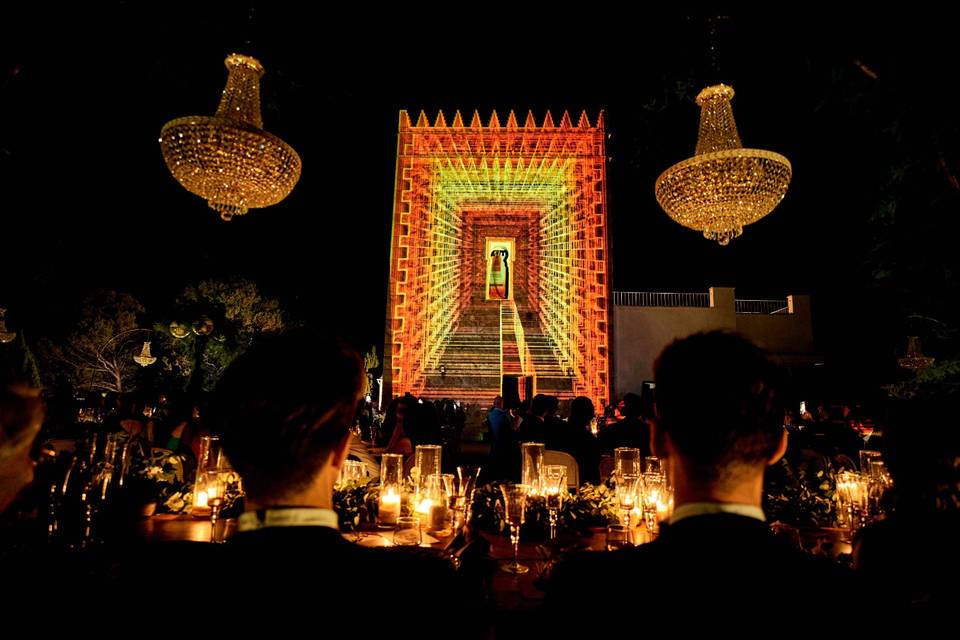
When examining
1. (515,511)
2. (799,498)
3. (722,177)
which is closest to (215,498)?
(515,511)

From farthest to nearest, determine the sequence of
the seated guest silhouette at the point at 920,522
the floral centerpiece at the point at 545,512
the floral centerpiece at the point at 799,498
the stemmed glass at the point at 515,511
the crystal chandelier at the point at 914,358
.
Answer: the crystal chandelier at the point at 914,358 → the floral centerpiece at the point at 799,498 → the floral centerpiece at the point at 545,512 → the stemmed glass at the point at 515,511 → the seated guest silhouette at the point at 920,522

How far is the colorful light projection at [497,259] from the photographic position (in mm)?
12047

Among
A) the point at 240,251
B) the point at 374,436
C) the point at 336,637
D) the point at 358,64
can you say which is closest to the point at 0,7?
the point at 358,64

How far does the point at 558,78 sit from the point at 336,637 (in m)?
5.23

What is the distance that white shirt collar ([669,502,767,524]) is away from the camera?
35.4 inches

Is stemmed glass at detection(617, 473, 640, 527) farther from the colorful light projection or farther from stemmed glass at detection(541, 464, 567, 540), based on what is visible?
the colorful light projection

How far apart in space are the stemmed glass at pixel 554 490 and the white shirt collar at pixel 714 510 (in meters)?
1.36

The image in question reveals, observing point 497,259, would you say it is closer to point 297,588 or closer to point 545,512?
point 545,512

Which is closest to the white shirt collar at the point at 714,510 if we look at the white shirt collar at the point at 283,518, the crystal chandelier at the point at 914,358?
the white shirt collar at the point at 283,518

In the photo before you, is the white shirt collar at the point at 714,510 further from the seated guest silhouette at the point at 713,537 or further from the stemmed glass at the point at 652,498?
the stemmed glass at the point at 652,498

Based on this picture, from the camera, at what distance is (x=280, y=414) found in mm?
913

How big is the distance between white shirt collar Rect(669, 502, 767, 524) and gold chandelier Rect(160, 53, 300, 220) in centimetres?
390

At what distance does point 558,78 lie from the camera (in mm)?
4996

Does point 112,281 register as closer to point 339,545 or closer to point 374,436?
point 374,436
